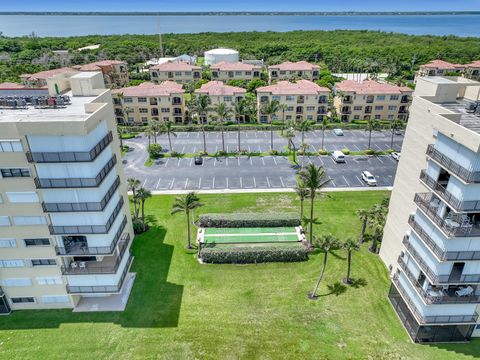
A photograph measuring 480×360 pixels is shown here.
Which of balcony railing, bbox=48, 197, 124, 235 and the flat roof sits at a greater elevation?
the flat roof

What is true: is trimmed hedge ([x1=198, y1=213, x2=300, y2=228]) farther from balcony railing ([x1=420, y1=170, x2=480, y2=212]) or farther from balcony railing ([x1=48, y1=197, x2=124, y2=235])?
balcony railing ([x1=420, y1=170, x2=480, y2=212])

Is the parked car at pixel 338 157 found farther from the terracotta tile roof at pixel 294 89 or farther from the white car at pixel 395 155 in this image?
the terracotta tile roof at pixel 294 89

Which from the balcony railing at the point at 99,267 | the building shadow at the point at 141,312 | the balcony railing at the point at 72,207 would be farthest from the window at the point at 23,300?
the balcony railing at the point at 72,207

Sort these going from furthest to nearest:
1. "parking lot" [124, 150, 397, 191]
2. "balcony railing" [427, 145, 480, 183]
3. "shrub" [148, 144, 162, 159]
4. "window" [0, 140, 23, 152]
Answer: "shrub" [148, 144, 162, 159], "parking lot" [124, 150, 397, 191], "window" [0, 140, 23, 152], "balcony railing" [427, 145, 480, 183]

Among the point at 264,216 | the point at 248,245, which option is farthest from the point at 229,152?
the point at 248,245

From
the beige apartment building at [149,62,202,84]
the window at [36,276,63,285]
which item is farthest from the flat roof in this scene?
the beige apartment building at [149,62,202,84]

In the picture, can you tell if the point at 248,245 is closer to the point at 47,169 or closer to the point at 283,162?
the point at 47,169

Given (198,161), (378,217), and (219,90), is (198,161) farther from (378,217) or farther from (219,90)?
(378,217)

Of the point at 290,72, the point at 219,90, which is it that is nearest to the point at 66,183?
the point at 219,90
